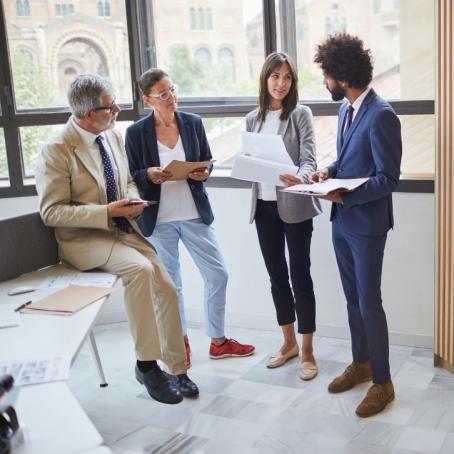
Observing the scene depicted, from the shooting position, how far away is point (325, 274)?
4141 millimetres

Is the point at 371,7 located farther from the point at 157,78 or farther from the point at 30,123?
the point at 30,123

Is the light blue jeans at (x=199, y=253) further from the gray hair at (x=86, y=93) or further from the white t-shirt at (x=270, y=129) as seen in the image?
the gray hair at (x=86, y=93)

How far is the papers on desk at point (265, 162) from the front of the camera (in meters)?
3.31

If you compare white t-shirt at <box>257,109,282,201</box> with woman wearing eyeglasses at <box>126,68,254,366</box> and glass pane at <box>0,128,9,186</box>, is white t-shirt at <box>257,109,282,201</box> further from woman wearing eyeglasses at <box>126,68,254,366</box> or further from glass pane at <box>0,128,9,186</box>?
glass pane at <box>0,128,9,186</box>

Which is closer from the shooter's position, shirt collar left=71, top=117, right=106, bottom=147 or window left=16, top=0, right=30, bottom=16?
shirt collar left=71, top=117, right=106, bottom=147

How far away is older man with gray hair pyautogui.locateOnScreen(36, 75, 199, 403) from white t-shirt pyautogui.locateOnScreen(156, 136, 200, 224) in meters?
0.25

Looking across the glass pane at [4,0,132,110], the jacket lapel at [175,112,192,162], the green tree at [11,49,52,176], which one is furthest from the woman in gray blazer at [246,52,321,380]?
the green tree at [11,49,52,176]

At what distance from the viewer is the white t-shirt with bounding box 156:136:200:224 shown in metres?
3.63

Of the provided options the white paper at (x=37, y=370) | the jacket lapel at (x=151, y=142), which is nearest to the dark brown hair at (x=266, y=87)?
the jacket lapel at (x=151, y=142)

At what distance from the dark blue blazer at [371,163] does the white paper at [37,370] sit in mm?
1550

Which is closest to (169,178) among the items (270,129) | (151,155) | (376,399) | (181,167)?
(181,167)

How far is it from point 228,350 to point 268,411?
76 cm

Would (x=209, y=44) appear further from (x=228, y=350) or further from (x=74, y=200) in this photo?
(x=228, y=350)

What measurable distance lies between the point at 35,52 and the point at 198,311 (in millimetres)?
2028
